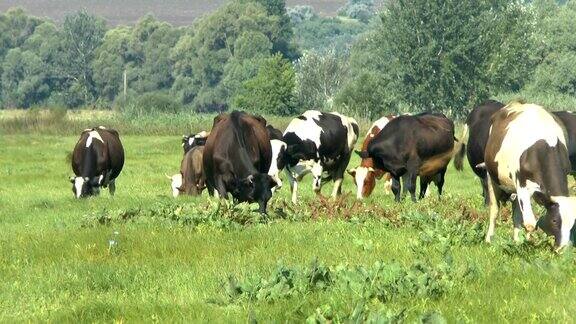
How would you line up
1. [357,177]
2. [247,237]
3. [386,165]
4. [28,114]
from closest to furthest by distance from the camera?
[247,237]
[386,165]
[357,177]
[28,114]

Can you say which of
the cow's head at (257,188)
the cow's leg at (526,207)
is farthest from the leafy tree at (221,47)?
the cow's leg at (526,207)

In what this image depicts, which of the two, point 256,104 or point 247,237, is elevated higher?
point 247,237

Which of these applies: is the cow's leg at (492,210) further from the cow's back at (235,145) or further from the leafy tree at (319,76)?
the leafy tree at (319,76)

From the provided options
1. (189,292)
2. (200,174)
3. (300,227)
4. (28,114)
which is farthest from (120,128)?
(189,292)

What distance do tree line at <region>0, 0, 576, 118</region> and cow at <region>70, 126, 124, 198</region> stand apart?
4015 centimetres

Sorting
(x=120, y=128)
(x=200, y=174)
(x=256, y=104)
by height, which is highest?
(x=200, y=174)

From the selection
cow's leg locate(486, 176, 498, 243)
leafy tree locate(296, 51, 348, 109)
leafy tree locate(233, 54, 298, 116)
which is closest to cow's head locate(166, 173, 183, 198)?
cow's leg locate(486, 176, 498, 243)

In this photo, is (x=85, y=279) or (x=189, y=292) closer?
(x=189, y=292)

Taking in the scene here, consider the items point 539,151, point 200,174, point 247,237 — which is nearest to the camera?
point 539,151

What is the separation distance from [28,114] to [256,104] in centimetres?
4214

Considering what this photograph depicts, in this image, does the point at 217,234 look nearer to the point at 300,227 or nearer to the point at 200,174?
the point at 300,227

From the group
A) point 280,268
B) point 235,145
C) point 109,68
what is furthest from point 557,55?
point 280,268

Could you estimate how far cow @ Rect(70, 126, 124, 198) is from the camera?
78.1 feet

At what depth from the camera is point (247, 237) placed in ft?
39.6
